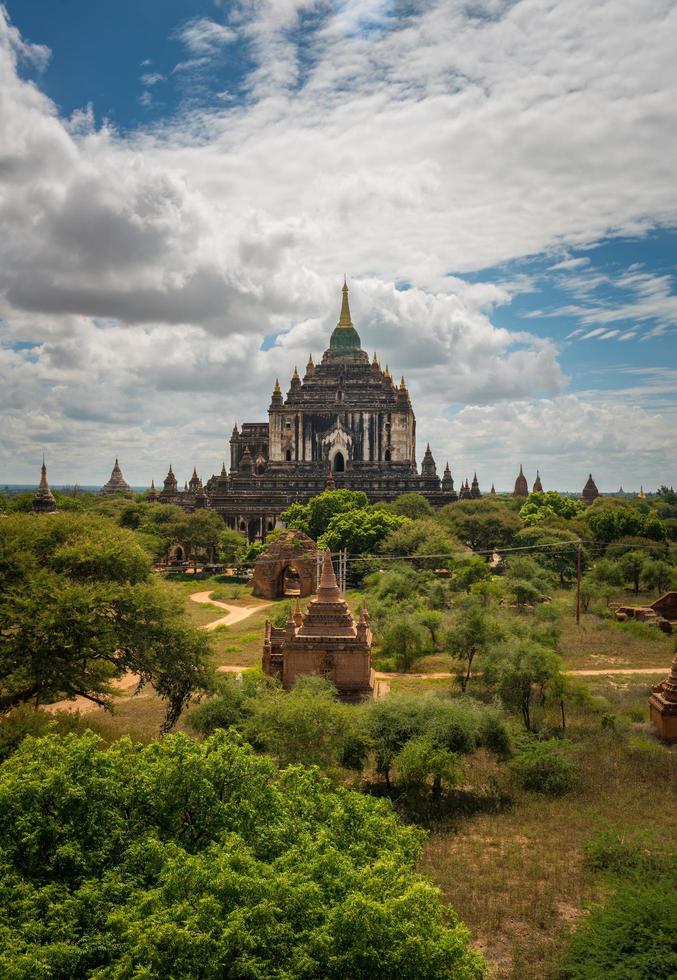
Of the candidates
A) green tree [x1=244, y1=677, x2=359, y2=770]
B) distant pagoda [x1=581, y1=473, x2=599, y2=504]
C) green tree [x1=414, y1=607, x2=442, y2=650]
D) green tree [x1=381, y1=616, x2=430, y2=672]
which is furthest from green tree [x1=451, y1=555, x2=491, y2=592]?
distant pagoda [x1=581, y1=473, x2=599, y2=504]

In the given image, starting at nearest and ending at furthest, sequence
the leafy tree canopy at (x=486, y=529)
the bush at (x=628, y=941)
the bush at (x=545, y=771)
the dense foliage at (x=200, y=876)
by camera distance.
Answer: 1. the dense foliage at (x=200, y=876)
2. the bush at (x=628, y=941)
3. the bush at (x=545, y=771)
4. the leafy tree canopy at (x=486, y=529)

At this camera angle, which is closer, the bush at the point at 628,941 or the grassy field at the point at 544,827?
the bush at the point at 628,941

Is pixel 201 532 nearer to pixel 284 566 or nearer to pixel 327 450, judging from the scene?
pixel 284 566

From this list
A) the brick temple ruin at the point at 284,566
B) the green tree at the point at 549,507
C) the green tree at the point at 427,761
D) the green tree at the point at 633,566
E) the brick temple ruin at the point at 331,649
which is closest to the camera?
the green tree at the point at 427,761

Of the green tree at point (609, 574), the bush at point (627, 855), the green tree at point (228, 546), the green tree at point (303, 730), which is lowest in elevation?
the bush at point (627, 855)

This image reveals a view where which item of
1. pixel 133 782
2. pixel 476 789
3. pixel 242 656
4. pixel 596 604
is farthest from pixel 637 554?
pixel 133 782

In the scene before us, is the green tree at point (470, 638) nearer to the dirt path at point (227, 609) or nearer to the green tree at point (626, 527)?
the dirt path at point (227, 609)

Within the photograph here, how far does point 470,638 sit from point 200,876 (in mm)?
18171

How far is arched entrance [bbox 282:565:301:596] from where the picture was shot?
5062 centimetres

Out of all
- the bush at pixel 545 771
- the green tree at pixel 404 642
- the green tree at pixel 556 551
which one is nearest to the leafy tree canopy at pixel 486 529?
the green tree at pixel 556 551

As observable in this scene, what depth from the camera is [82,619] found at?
18.0m

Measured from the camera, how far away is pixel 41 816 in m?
9.77

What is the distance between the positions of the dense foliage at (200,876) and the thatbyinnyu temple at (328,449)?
60.1m

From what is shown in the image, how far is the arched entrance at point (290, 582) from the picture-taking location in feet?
166
